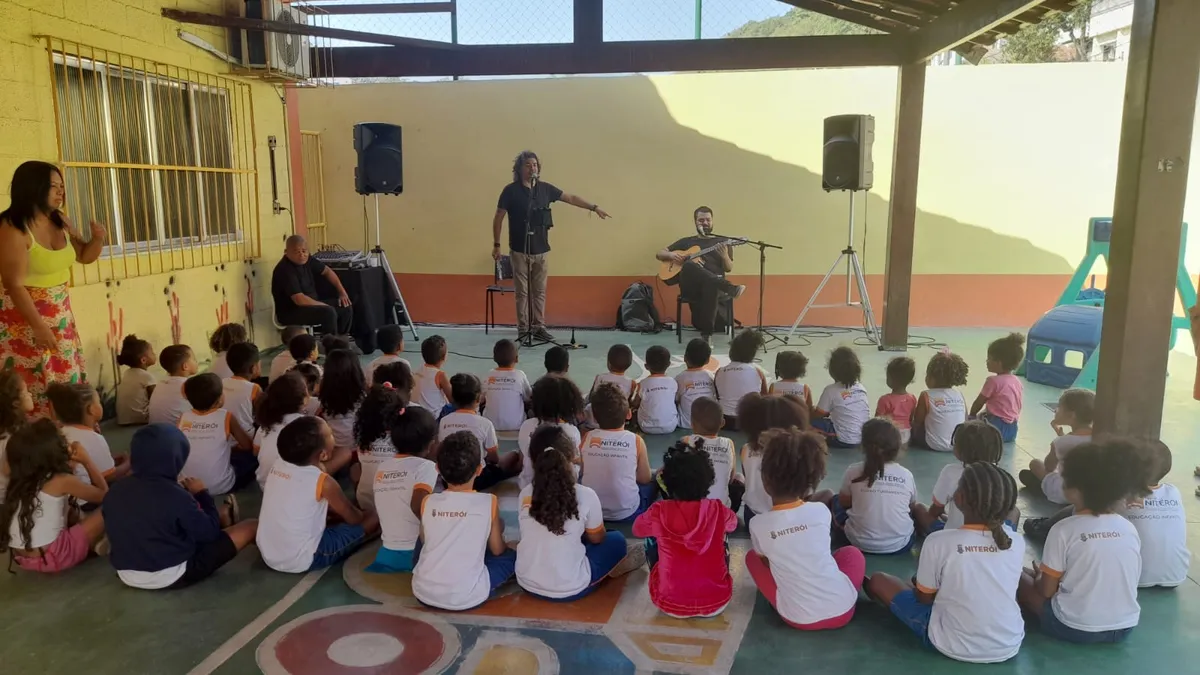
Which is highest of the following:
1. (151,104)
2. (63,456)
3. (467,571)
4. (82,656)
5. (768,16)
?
(768,16)

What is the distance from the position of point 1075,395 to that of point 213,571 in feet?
12.4

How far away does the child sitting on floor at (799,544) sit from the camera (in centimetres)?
270

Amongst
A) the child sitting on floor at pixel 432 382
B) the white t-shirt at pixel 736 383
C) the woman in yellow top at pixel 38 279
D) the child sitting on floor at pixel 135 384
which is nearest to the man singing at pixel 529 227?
the child sitting on floor at pixel 432 382

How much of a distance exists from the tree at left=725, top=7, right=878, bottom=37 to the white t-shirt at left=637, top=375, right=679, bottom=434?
201 inches

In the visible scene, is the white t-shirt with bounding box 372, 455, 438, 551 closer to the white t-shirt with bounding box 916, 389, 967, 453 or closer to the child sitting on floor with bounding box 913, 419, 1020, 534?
the child sitting on floor with bounding box 913, 419, 1020, 534

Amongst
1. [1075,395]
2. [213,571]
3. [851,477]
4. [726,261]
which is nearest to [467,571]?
[213,571]

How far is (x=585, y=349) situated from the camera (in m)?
7.56

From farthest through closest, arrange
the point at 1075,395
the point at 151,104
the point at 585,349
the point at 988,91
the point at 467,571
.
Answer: the point at 988,91 → the point at 585,349 → the point at 151,104 → the point at 1075,395 → the point at 467,571

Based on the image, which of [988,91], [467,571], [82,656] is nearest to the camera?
[82,656]

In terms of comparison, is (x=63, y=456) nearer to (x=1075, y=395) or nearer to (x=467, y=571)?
(x=467, y=571)

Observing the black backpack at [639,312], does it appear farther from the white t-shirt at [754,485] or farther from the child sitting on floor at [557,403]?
the white t-shirt at [754,485]

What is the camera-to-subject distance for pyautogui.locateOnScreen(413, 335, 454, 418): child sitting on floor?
473cm

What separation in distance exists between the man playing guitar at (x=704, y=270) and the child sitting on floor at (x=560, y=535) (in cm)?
446

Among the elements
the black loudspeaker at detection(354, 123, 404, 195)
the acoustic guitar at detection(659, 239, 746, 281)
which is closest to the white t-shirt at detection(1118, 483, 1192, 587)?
the acoustic guitar at detection(659, 239, 746, 281)
